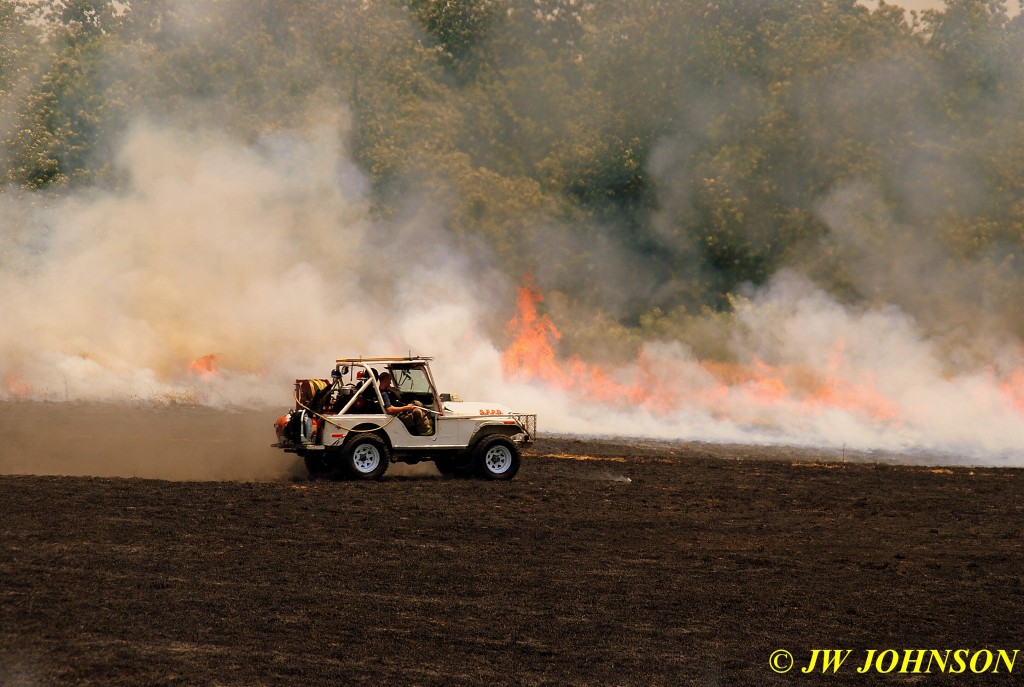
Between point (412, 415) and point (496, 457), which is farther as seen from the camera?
point (496, 457)

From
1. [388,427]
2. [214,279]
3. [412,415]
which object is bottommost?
[388,427]

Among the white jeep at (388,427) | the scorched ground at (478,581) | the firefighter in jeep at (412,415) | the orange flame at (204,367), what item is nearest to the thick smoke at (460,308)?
the orange flame at (204,367)

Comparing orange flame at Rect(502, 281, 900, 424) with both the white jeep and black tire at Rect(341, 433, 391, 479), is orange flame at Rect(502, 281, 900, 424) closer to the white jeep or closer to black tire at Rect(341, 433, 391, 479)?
the white jeep

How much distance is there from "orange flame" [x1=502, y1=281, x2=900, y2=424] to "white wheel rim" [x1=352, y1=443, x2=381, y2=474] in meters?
A: 16.5

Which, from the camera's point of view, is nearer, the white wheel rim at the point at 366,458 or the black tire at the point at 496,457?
the white wheel rim at the point at 366,458

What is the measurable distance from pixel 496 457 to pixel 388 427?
7.59 feet

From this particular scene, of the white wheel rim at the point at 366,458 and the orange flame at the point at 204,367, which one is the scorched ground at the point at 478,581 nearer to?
the white wheel rim at the point at 366,458

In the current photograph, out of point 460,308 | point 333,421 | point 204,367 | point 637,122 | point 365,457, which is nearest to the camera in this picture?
point 333,421

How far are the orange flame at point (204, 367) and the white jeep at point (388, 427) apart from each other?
599 inches

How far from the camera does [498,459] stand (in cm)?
2411

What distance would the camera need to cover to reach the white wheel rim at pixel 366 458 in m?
23.1

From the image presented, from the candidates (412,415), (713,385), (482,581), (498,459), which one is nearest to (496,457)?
(498,459)

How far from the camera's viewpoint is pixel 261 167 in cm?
4269

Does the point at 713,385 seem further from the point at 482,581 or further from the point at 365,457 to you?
the point at 482,581
